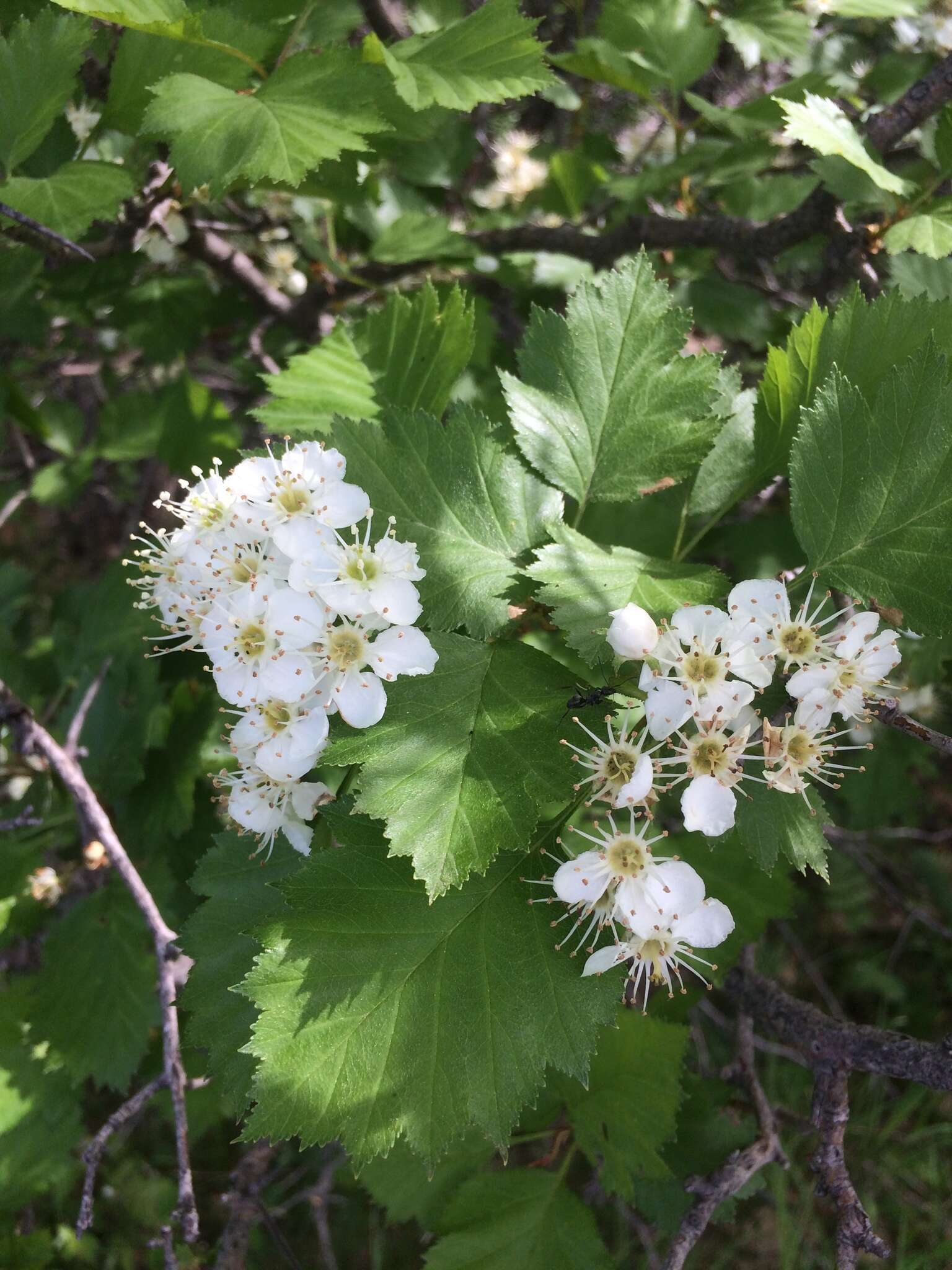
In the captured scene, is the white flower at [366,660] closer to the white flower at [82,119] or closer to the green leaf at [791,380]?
the green leaf at [791,380]

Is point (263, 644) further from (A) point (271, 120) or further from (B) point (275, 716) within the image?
(A) point (271, 120)

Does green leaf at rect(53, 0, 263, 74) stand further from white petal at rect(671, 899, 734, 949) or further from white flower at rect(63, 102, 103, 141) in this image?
white petal at rect(671, 899, 734, 949)

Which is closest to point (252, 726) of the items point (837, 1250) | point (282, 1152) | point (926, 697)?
point (837, 1250)

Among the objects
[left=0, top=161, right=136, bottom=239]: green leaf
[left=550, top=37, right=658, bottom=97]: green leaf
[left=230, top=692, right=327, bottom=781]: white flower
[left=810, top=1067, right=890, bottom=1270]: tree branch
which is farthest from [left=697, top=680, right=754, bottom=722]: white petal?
[left=550, top=37, right=658, bottom=97]: green leaf

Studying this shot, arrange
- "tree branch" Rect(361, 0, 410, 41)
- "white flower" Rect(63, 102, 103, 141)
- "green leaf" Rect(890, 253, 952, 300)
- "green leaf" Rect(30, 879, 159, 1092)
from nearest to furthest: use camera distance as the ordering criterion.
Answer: "green leaf" Rect(890, 253, 952, 300) < "green leaf" Rect(30, 879, 159, 1092) < "white flower" Rect(63, 102, 103, 141) < "tree branch" Rect(361, 0, 410, 41)

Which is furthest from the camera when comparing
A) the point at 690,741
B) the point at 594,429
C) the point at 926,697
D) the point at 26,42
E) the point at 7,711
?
the point at 926,697

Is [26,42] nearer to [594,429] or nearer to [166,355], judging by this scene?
[166,355]

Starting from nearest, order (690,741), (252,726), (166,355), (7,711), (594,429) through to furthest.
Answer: (690,741) → (252,726) → (594,429) → (7,711) → (166,355)
